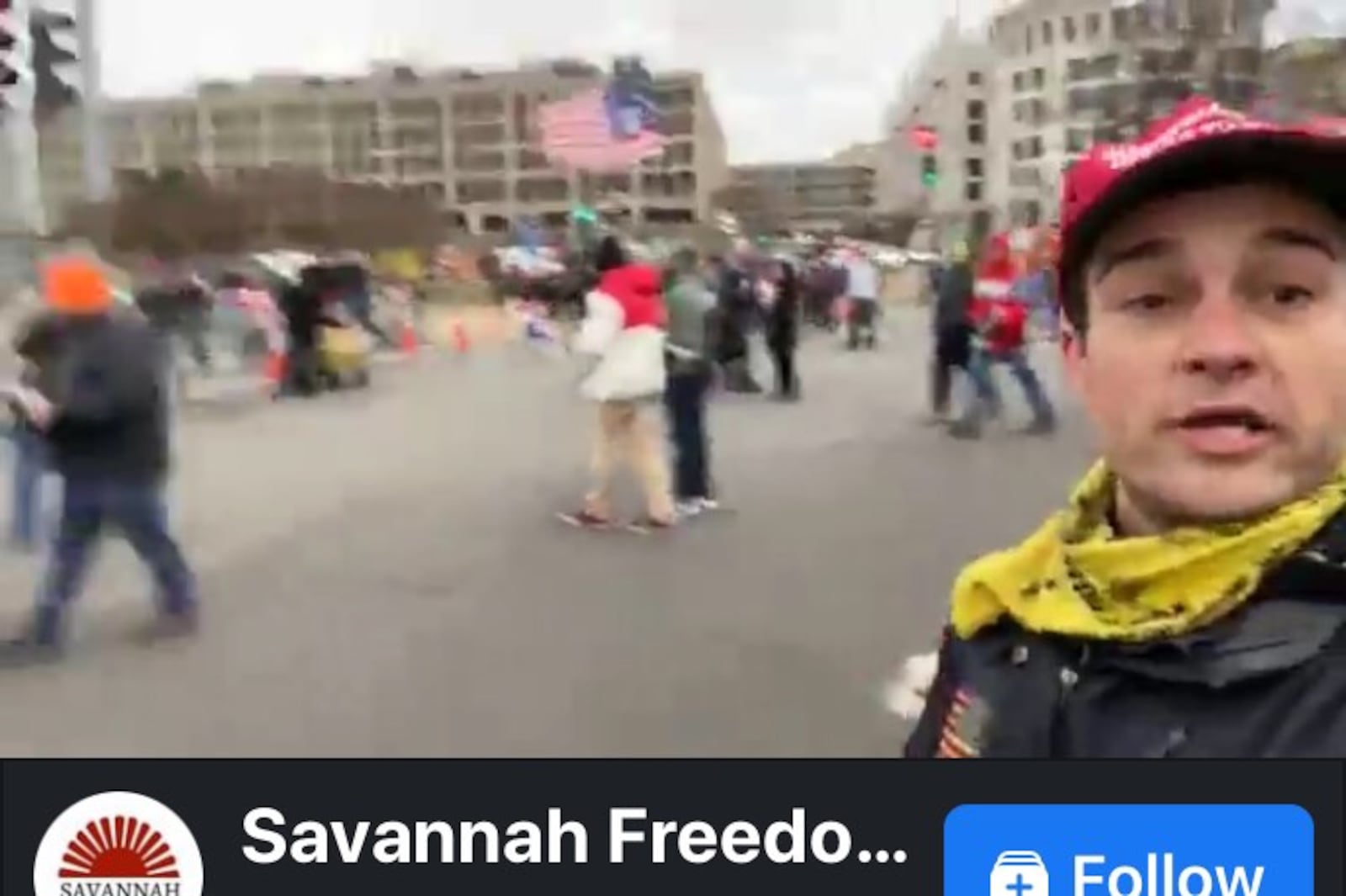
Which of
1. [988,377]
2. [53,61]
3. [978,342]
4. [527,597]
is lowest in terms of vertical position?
[527,597]

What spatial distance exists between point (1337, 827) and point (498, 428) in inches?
157

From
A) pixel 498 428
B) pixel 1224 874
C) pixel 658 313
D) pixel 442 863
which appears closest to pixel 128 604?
pixel 658 313

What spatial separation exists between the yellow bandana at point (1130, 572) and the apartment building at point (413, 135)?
2166 millimetres

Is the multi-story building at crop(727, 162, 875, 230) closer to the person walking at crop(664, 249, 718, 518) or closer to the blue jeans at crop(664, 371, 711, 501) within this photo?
the person walking at crop(664, 249, 718, 518)

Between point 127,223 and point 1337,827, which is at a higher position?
point 127,223

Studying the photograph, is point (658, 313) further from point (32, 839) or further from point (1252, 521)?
point (1252, 521)

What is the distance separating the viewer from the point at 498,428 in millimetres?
5023

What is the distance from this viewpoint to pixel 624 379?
3.78 meters

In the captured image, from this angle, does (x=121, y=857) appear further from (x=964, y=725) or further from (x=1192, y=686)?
(x=1192, y=686)

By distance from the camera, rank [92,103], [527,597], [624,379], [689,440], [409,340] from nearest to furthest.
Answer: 1. [92,103]
2. [527,597]
3. [624,379]
4. [689,440]
5. [409,340]

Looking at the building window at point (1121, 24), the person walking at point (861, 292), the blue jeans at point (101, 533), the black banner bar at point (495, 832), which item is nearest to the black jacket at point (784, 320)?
the person walking at point (861, 292)

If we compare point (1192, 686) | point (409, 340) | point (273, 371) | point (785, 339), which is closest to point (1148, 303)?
point (1192, 686)

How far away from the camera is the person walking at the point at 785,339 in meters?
4.88

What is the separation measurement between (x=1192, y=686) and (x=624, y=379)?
10.1ft
